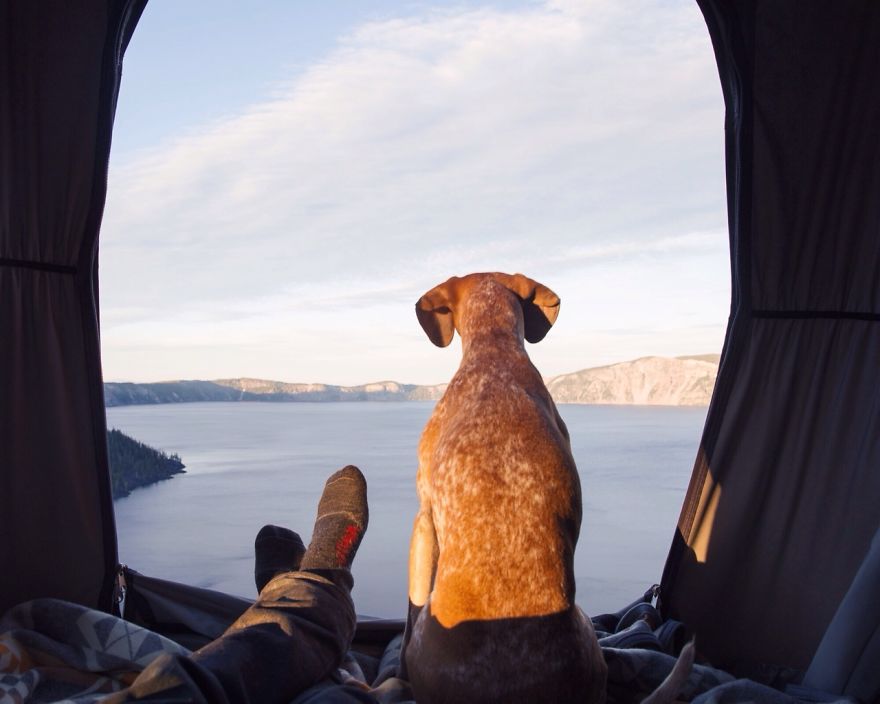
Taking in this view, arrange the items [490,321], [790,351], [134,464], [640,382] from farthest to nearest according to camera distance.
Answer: [640,382]
[134,464]
[790,351]
[490,321]

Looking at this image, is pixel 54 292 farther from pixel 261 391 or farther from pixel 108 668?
pixel 261 391

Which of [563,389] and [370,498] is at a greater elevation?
[563,389]


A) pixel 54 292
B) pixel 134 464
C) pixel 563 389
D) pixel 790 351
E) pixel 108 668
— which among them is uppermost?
pixel 54 292

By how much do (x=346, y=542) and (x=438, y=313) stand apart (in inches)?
32.8

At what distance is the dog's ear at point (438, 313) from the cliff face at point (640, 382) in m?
2.32

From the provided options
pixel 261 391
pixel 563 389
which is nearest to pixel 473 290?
pixel 563 389

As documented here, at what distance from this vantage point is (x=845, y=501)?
111 inches

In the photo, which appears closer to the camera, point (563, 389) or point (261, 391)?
point (563, 389)

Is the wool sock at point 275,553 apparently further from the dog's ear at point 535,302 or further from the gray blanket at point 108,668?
the dog's ear at point 535,302

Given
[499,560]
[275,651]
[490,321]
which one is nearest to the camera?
[499,560]

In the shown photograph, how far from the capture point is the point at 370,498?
4562 millimetres

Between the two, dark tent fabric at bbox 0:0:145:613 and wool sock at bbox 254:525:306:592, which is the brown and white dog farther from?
dark tent fabric at bbox 0:0:145:613

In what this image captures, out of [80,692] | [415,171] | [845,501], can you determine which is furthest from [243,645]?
[415,171]

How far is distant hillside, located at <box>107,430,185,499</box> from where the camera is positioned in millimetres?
4426
